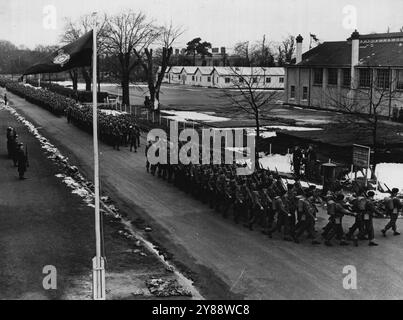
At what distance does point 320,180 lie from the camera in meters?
20.1

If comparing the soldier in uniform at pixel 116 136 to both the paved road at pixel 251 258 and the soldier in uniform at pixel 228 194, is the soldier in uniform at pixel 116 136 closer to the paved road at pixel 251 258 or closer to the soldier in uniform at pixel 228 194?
the paved road at pixel 251 258

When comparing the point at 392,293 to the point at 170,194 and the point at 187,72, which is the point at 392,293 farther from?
the point at 187,72

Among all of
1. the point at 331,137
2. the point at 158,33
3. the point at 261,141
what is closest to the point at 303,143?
the point at 261,141

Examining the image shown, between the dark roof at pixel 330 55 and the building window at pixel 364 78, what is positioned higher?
the dark roof at pixel 330 55

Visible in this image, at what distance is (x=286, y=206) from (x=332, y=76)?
3859cm

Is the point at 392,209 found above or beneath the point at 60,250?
above

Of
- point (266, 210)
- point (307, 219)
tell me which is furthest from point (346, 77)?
point (307, 219)

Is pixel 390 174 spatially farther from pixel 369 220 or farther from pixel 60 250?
pixel 60 250

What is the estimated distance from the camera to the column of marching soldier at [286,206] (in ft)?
43.0

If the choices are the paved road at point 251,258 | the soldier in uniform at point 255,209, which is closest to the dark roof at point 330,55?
the paved road at point 251,258

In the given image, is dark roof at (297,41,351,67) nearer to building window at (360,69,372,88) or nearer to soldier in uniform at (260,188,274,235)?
building window at (360,69,372,88)

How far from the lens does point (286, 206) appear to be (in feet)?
44.1

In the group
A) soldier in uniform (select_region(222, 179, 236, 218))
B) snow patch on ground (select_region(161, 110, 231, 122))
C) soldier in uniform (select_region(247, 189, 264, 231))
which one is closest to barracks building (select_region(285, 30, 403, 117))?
snow patch on ground (select_region(161, 110, 231, 122))

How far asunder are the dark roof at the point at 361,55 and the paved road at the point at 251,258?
1155 inches
